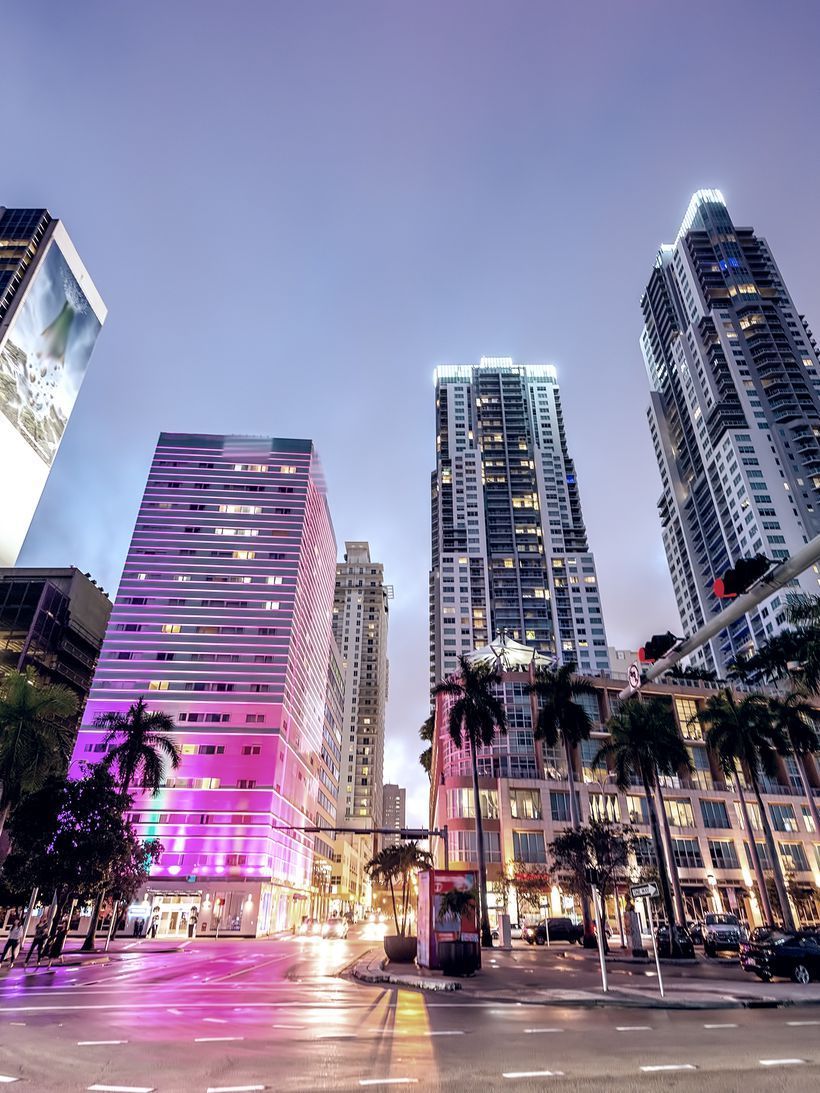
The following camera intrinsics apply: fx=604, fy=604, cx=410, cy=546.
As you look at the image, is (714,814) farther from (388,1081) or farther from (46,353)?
(46,353)

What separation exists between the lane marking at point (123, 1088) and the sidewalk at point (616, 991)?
536 inches

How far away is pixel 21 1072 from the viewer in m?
9.74

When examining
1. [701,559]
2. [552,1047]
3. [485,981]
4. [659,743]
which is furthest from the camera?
[701,559]

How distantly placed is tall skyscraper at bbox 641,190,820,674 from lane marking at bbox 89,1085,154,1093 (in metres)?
133

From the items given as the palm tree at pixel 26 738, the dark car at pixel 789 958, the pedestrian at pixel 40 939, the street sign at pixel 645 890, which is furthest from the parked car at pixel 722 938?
the palm tree at pixel 26 738

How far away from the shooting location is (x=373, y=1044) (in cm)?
1209

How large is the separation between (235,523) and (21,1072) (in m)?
98.2

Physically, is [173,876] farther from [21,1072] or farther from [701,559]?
[701,559]

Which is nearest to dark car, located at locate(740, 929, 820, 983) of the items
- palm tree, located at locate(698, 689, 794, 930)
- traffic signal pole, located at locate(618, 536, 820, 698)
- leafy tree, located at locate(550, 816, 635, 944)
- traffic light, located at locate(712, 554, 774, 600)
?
leafy tree, located at locate(550, 816, 635, 944)

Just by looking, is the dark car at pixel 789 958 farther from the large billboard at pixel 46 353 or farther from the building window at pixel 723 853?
the large billboard at pixel 46 353

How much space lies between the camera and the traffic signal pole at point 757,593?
34.5ft

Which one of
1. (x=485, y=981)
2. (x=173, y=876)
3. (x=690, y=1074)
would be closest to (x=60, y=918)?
(x=485, y=981)

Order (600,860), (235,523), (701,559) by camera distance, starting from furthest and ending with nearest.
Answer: (701,559)
(235,523)
(600,860)

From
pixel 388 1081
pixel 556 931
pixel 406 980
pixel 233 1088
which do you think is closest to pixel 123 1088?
pixel 233 1088
